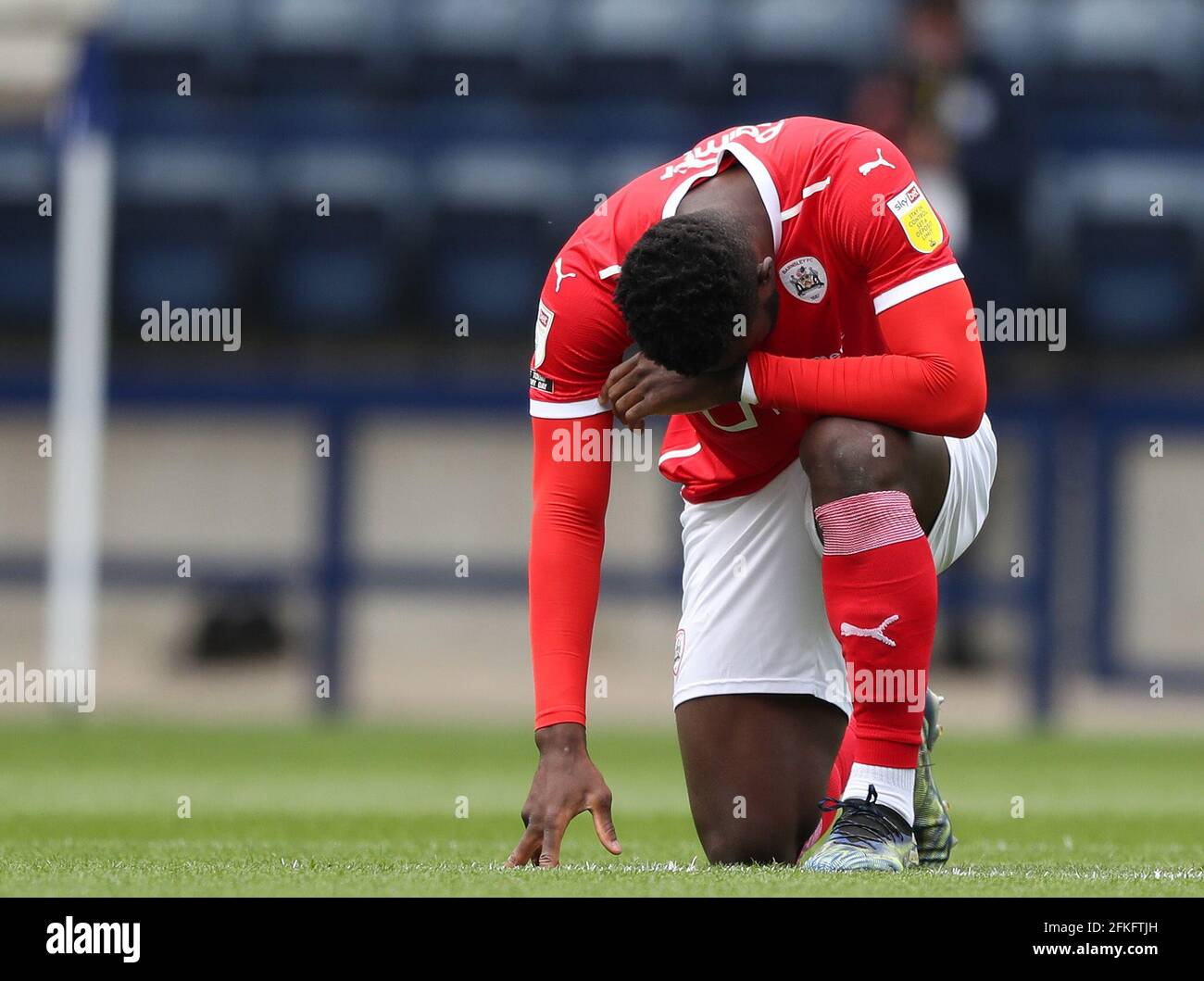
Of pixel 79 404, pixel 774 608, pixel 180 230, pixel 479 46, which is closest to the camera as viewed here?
pixel 774 608

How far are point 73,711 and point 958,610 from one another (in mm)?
3660

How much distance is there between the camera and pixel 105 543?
32.2 feet

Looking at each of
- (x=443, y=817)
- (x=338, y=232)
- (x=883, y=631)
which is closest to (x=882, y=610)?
(x=883, y=631)

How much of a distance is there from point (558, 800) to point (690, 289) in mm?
753

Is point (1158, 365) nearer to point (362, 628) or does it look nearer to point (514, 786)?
point (362, 628)

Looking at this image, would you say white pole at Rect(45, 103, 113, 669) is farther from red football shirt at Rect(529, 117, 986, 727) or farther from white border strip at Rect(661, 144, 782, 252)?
white border strip at Rect(661, 144, 782, 252)

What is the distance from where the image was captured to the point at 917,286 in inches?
108

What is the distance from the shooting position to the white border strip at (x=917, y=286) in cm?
275

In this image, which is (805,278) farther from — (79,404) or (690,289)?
(79,404)

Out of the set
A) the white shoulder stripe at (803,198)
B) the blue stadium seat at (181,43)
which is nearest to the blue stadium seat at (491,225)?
the blue stadium seat at (181,43)

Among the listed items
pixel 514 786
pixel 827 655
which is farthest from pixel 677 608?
pixel 827 655

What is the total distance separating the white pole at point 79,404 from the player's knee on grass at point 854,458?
502 centimetres

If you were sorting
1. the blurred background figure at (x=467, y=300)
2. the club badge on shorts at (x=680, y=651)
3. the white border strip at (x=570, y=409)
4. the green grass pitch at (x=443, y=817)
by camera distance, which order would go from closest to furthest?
the green grass pitch at (x=443, y=817), the white border strip at (x=570, y=409), the club badge on shorts at (x=680, y=651), the blurred background figure at (x=467, y=300)

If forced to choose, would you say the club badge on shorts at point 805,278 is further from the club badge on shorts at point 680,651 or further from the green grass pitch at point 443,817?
the green grass pitch at point 443,817
